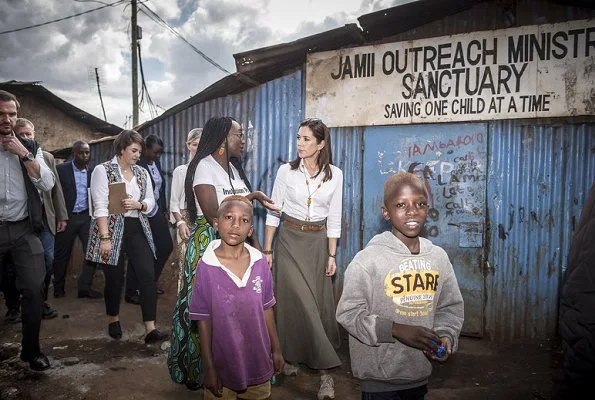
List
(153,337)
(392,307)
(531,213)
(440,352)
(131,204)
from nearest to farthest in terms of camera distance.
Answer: (440,352)
(392,307)
(131,204)
(153,337)
(531,213)

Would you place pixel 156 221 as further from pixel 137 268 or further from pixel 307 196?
pixel 307 196

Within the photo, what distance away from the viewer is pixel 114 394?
338cm

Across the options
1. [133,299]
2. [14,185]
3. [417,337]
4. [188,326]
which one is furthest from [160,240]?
[417,337]

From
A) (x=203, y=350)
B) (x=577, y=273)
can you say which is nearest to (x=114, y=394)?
(x=203, y=350)

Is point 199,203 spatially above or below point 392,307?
above

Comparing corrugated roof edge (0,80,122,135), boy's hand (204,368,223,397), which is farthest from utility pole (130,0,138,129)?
boy's hand (204,368,223,397)

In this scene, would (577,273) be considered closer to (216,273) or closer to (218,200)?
(216,273)

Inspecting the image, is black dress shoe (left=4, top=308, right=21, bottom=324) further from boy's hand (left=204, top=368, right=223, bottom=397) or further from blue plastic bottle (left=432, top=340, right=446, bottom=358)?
blue plastic bottle (left=432, top=340, right=446, bottom=358)

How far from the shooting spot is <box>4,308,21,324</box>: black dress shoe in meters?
5.22

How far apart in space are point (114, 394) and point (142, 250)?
143 cm

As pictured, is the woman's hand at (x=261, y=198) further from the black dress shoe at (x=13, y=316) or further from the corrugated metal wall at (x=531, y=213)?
the black dress shoe at (x=13, y=316)

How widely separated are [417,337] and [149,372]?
9.88 feet

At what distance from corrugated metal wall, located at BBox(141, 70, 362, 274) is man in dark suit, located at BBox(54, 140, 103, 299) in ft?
6.10

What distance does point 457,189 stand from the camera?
498 centimetres
